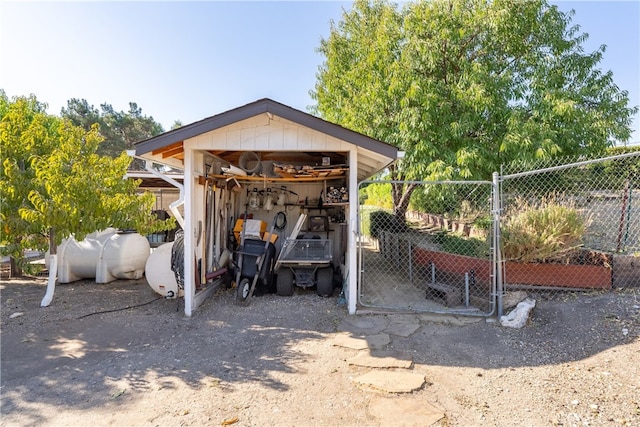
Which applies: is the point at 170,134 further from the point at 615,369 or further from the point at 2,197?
the point at 615,369

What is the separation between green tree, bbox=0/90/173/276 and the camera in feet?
12.9

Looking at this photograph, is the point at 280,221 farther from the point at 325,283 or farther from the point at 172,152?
the point at 172,152

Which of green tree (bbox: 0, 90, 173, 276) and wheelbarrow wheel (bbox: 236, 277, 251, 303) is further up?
green tree (bbox: 0, 90, 173, 276)

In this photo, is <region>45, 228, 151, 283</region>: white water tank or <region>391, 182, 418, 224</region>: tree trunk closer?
<region>45, 228, 151, 283</region>: white water tank

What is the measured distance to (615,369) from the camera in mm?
2695

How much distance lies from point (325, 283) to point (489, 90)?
175 inches

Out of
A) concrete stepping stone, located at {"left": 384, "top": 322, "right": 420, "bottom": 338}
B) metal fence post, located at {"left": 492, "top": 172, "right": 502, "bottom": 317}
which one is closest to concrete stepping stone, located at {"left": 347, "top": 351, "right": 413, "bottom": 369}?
concrete stepping stone, located at {"left": 384, "top": 322, "right": 420, "bottom": 338}

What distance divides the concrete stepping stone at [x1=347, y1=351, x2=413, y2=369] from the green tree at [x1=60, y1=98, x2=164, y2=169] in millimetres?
21770

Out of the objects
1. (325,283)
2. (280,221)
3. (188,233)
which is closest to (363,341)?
(325,283)

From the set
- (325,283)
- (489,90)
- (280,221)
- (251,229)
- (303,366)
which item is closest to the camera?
(303,366)

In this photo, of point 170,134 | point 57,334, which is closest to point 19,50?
point 170,134

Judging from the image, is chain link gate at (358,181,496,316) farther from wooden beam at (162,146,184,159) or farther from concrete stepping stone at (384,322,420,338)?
wooden beam at (162,146,184,159)

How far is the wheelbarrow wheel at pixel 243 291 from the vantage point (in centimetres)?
483

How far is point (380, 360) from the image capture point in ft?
10.1
